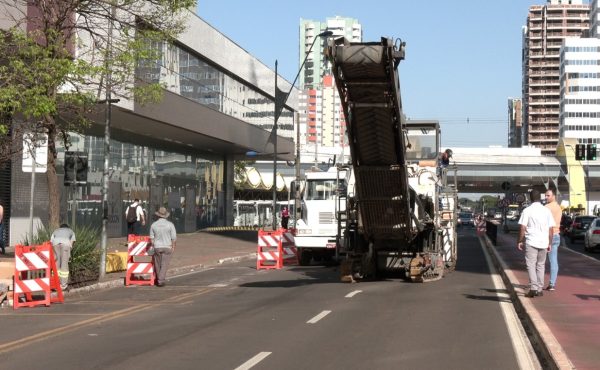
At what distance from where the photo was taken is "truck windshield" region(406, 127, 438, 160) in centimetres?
2052

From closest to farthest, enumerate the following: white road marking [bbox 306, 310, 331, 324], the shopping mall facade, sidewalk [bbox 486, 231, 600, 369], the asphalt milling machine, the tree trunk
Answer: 1. sidewalk [bbox 486, 231, 600, 369]
2. white road marking [bbox 306, 310, 331, 324]
3. the asphalt milling machine
4. the tree trunk
5. the shopping mall facade

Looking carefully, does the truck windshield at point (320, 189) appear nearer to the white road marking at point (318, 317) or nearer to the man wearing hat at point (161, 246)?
the man wearing hat at point (161, 246)

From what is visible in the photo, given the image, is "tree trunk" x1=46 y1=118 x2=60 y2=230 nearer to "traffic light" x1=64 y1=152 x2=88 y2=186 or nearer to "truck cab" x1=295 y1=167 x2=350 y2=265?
"traffic light" x1=64 y1=152 x2=88 y2=186

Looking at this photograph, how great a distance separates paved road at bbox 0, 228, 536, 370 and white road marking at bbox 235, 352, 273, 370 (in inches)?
0.9

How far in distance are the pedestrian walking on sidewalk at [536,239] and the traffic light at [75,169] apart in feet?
33.5

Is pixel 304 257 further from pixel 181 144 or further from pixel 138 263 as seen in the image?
pixel 181 144

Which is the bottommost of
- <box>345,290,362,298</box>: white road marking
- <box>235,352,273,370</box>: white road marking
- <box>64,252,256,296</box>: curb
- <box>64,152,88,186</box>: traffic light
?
<box>64,252,256,296</box>: curb

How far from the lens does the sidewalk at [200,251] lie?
21.3 m

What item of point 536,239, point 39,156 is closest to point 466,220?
point 39,156

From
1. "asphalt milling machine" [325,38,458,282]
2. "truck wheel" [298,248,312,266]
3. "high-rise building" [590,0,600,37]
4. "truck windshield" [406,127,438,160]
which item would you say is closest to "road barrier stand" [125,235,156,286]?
"asphalt milling machine" [325,38,458,282]

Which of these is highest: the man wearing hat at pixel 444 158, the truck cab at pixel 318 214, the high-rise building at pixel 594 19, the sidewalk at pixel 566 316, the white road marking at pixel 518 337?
the high-rise building at pixel 594 19

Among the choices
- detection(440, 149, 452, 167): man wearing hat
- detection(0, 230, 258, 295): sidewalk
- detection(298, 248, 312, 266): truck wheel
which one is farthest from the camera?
detection(298, 248, 312, 266): truck wheel

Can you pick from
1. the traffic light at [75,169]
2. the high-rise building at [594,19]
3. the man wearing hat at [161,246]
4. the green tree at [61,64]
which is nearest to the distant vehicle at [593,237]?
the green tree at [61,64]

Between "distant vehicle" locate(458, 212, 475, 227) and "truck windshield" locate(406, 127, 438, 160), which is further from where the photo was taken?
"distant vehicle" locate(458, 212, 475, 227)
